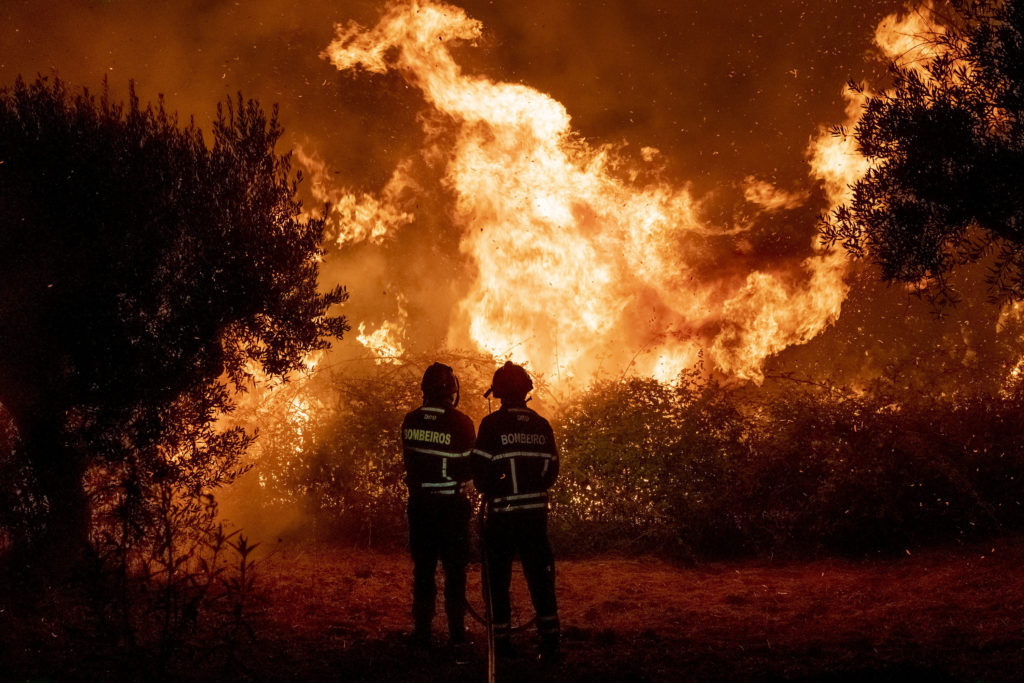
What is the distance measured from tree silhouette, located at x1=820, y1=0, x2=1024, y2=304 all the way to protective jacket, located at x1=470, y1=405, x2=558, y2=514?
5.31 meters

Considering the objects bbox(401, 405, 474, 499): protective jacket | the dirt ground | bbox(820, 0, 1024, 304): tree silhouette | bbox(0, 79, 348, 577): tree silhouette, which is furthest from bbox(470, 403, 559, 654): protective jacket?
bbox(820, 0, 1024, 304): tree silhouette

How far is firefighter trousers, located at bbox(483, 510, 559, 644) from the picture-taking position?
7152mm

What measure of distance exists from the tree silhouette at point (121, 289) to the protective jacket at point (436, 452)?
3.83 meters

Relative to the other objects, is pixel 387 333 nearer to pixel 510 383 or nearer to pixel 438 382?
pixel 438 382

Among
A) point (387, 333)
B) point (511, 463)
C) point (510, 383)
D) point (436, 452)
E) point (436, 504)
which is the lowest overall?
point (436, 504)

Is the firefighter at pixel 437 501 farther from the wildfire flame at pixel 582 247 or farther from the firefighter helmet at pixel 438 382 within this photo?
the wildfire flame at pixel 582 247

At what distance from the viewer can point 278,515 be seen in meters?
14.5

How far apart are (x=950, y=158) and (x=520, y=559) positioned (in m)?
7.20

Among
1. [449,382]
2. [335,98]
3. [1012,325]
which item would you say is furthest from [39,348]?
[1012,325]

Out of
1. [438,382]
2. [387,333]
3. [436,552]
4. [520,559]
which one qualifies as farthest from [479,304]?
[520,559]

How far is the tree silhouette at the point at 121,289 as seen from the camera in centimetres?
945

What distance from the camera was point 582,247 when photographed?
754 inches

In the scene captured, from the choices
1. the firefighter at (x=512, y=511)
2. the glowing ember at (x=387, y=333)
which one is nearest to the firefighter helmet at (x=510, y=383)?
the firefighter at (x=512, y=511)

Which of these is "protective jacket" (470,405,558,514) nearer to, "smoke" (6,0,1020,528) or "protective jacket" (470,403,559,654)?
"protective jacket" (470,403,559,654)
